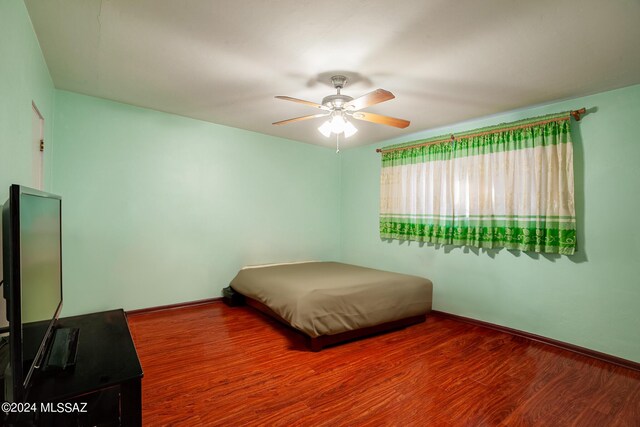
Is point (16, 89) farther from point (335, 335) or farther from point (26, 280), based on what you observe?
point (335, 335)

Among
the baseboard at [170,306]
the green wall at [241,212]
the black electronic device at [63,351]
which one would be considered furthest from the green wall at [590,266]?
the black electronic device at [63,351]

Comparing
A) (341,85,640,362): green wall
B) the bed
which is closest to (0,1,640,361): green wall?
(341,85,640,362): green wall

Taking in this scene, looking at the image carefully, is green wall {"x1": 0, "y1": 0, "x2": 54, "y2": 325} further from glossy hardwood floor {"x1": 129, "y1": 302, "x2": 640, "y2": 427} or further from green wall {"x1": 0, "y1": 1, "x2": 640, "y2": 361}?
glossy hardwood floor {"x1": 129, "y1": 302, "x2": 640, "y2": 427}

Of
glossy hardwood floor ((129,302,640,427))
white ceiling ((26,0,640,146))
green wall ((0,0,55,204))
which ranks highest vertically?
white ceiling ((26,0,640,146))

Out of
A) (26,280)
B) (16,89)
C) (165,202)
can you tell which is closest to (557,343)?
(26,280)

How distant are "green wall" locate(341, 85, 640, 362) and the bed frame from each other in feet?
2.65

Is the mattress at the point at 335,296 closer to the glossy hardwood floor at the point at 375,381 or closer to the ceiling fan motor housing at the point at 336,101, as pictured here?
the glossy hardwood floor at the point at 375,381

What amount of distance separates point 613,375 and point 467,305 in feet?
4.54

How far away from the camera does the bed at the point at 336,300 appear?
2.81 m

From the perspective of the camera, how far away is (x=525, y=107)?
3.23 meters

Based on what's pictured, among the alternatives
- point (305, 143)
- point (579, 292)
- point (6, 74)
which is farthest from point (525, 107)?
point (6, 74)

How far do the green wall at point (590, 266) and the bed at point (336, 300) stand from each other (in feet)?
2.41

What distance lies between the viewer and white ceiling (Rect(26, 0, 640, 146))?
70.2 inches

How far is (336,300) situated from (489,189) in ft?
6.98
